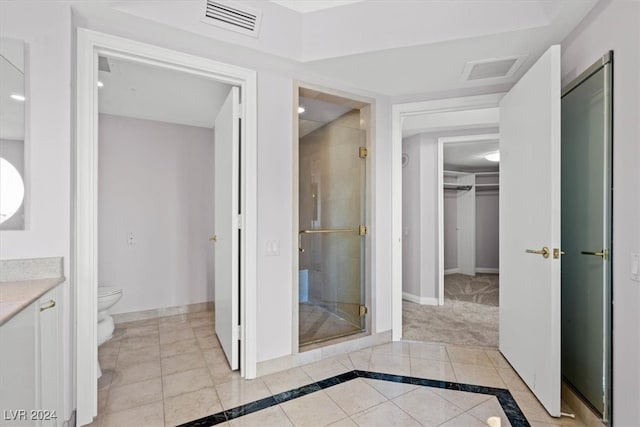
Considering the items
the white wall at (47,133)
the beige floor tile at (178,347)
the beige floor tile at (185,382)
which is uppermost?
the white wall at (47,133)

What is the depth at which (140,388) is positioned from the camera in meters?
2.10

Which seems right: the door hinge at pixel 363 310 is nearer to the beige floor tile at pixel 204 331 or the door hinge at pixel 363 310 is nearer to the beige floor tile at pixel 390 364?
the beige floor tile at pixel 390 364

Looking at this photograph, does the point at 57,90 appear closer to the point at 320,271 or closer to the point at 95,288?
the point at 95,288

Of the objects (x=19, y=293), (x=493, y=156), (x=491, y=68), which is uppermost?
(x=491, y=68)

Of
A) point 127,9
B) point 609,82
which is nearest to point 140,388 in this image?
point 127,9

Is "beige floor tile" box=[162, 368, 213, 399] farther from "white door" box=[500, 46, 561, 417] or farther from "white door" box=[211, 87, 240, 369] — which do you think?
"white door" box=[500, 46, 561, 417]

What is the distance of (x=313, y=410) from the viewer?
1862 millimetres

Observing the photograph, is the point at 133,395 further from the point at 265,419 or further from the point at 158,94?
the point at 158,94

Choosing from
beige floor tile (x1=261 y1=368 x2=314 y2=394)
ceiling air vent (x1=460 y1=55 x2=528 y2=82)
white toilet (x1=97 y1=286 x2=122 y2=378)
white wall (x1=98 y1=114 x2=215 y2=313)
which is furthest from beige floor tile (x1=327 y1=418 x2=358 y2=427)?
white wall (x1=98 y1=114 x2=215 y2=313)

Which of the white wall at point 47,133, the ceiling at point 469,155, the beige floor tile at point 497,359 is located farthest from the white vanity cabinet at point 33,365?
the ceiling at point 469,155

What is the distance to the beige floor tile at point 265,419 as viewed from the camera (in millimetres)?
1729

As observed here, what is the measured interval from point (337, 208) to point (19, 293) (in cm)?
227

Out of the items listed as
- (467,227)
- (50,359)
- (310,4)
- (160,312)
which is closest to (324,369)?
(50,359)

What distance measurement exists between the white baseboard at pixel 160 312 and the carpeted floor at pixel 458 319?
95.2 inches
